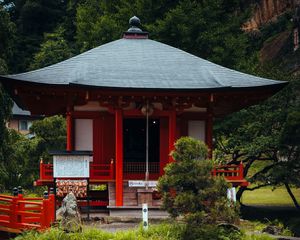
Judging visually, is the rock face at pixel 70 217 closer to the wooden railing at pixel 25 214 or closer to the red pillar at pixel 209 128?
the wooden railing at pixel 25 214

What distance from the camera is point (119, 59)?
2189 cm

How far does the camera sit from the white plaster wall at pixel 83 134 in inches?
850

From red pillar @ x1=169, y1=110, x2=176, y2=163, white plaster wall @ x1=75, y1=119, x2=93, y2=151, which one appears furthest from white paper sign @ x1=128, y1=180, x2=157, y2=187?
white plaster wall @ x1=75, y1=119, x2=93, y2=151

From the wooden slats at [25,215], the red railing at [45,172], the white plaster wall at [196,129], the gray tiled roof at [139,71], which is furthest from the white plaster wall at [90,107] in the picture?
the wooden slats at [25,215]

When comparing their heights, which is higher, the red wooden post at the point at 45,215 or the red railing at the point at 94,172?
the red railing at the point at 94,172

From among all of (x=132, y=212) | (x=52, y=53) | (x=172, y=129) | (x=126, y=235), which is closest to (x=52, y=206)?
(x=126, y=235)

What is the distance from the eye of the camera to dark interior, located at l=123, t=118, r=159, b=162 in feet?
71.6

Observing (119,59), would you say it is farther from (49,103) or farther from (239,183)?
(239,183)

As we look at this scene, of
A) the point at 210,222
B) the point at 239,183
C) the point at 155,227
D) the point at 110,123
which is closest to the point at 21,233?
the point at 155,227

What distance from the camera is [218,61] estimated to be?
126 feet

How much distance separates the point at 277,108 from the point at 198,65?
11557 millimetres

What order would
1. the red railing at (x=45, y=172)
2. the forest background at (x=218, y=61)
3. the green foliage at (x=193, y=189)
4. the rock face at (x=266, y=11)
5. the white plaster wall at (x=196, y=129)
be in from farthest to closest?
the rock face at (x=266, y=11)
the forest background at (x=218, y=61)
the white plaster wall at (x=196, y=129)
the red railing at (x=45, y=172)
the green foliage at (x=193, y=189)

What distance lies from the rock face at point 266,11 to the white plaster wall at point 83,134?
3400 centimetres

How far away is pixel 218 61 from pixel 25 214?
23.9m
